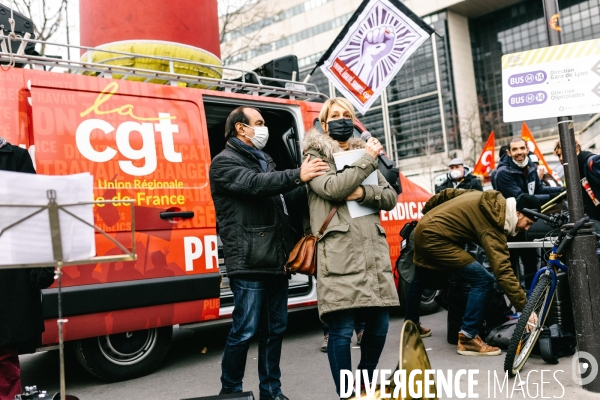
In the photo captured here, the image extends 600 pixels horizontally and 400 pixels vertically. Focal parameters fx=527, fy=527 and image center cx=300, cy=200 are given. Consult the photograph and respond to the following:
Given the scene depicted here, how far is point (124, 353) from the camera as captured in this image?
4148 millimetres

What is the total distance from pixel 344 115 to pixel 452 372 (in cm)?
218

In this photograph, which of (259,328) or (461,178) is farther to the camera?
(461,178)

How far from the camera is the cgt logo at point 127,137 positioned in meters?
3.92

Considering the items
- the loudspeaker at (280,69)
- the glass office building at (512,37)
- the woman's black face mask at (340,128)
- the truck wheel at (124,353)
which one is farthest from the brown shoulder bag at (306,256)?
the glass office building at (512,37)

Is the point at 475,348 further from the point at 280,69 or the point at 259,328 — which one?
the point at 280,69

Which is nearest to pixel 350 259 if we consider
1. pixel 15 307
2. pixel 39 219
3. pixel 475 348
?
pixel 39 219

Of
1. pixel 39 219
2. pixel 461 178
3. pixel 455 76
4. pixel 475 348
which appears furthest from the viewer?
pixel 455 76

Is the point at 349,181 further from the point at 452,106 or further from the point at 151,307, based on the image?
the point at 452,106

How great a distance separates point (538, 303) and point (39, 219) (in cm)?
339

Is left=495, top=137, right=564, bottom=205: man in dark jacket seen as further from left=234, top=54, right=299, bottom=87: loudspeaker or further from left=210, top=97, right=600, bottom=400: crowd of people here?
left=234, top=54, right=299, bottom=87: loudspeaker

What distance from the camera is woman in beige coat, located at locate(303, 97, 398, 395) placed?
2953 millimetres

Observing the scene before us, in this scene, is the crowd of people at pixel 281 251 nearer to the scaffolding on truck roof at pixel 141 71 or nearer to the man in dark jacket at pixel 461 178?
the scaffolding on truck roof at pixel 141 71

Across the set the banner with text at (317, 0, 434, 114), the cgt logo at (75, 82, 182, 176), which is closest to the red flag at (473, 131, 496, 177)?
the banner with text at (317, 0, 434, 114)

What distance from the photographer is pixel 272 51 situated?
185 ft
